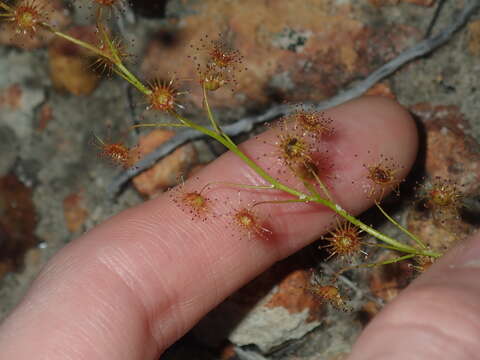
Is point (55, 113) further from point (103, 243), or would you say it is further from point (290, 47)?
point (290, 47)

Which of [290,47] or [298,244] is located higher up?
[290,47]

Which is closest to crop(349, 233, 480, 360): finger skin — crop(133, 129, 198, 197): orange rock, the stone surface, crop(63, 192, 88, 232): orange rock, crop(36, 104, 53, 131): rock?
the stone surface

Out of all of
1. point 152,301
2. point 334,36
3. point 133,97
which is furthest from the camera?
point 133,97

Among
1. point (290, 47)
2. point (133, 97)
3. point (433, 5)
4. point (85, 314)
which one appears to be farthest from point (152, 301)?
point (433, 5)

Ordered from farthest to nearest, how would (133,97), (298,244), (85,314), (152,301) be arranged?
(133,97) < (298,244) < (152,301) < (85,314)

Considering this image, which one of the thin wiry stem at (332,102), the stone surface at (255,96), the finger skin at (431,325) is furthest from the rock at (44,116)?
the finger skin at (431,325)
